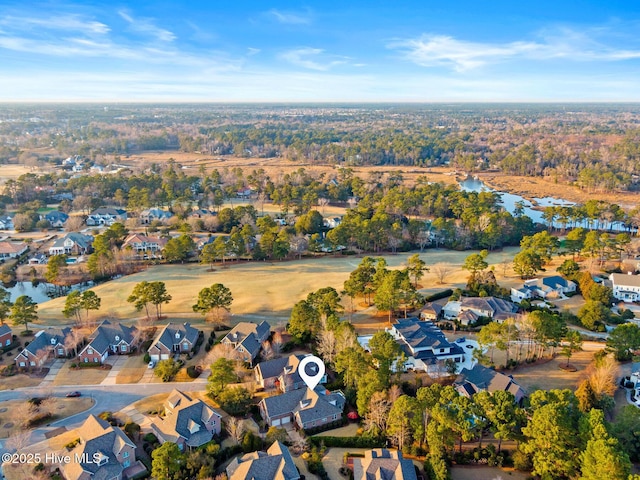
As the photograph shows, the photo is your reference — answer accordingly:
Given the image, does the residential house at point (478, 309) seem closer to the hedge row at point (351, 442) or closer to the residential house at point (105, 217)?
the hedge row at point (351, 442)

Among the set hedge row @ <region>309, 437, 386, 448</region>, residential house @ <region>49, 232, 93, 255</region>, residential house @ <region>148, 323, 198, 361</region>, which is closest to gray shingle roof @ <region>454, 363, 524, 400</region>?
hedge row @ <region>309, 437, 386, 448</region>

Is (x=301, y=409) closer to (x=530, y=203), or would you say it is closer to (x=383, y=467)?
(x=383, y=467)

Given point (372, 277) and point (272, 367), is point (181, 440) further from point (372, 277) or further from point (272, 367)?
point (372, 277)

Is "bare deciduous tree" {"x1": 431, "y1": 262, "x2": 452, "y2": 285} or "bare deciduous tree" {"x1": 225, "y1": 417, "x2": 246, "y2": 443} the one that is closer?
"bare deciduous tree" {"x1": 225, "y1": 417, "x2": 246, "y2": 443}

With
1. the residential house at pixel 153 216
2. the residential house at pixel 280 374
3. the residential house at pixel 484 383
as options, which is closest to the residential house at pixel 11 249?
the residential house at pixel 153 216

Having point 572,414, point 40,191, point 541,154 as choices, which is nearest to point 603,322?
point 572,414

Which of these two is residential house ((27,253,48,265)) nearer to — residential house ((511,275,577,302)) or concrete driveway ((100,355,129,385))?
concrete driveway ((100,355,129,385))

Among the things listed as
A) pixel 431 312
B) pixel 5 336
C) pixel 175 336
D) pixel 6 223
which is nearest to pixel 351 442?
pixel 175 336
